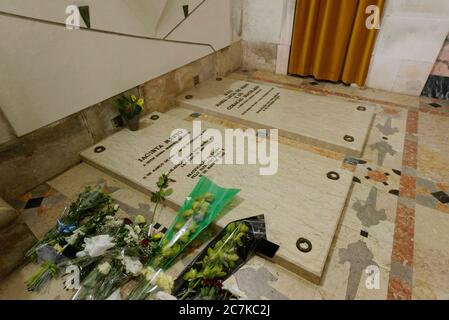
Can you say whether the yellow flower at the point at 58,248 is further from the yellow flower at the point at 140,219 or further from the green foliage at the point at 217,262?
the green foliage at the point at 217,262

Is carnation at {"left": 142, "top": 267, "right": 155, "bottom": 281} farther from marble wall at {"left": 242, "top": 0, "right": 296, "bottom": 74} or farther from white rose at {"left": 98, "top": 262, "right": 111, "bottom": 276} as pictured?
marble wall at {"left": 242, "top": 0, "right": 296, "bottom": 74}

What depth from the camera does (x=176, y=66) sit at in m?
2.43

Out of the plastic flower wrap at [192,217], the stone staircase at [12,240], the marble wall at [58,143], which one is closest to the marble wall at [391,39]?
the marble wall at [58,143]

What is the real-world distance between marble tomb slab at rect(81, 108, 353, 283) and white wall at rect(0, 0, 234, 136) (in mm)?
379

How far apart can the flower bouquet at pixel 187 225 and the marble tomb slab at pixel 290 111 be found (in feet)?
2.97

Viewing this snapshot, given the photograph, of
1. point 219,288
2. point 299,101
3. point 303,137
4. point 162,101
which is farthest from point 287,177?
point 162,101

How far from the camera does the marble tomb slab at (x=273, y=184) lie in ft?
4.18

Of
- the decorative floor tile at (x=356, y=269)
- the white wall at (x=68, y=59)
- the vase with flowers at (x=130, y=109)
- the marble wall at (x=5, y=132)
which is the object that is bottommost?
the decorative floor tile at (x=356, y=269)

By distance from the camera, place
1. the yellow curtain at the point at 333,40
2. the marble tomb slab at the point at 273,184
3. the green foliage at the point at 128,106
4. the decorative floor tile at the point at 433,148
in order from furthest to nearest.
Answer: the yellow curtain at the point at 333,40, the green foliage at the point at 128,106, the decorative floor tile at the point at 433,148, the marble tomb slab at the point at 273,184

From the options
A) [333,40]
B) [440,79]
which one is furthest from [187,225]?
[440,79]

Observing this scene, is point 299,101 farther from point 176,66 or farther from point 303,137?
point 176,66

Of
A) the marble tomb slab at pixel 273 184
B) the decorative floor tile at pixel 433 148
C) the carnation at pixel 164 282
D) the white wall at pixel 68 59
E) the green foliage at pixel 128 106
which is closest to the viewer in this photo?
the carnation at pixel 164 282

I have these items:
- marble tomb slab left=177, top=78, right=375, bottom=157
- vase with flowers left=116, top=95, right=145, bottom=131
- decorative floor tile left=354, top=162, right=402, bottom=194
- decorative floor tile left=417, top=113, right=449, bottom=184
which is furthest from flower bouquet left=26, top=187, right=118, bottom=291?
decorative floor tile left=417, top=113, right=449, bottom=184

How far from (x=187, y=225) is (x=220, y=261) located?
244 millimetres
